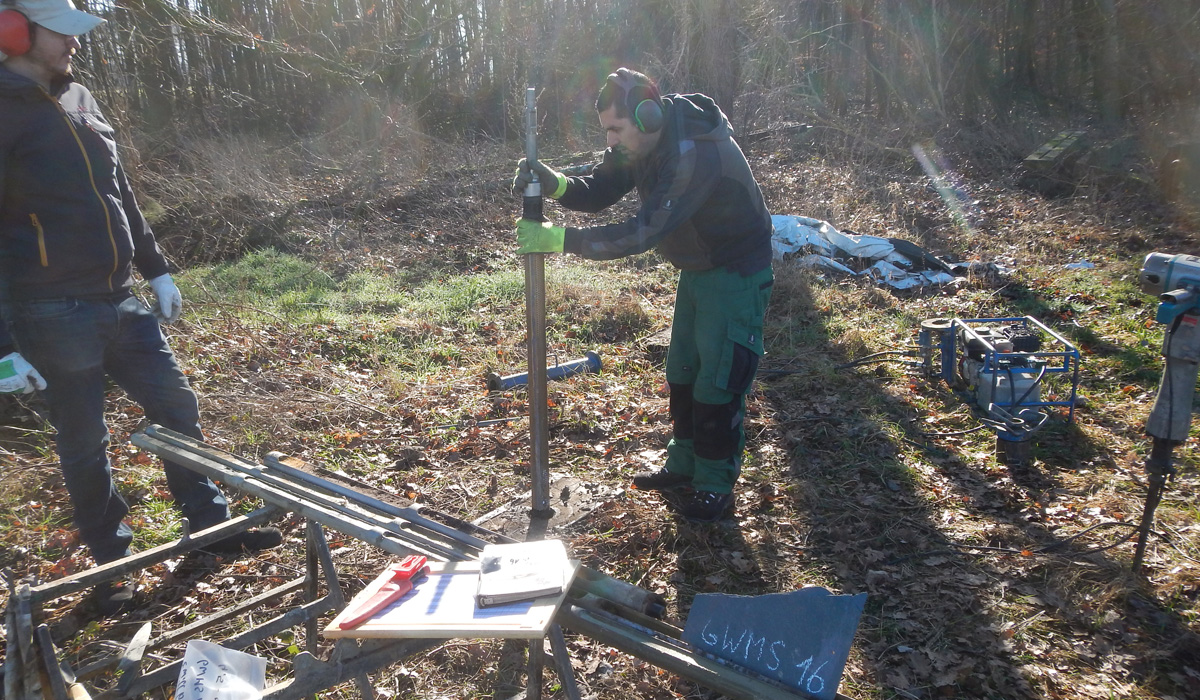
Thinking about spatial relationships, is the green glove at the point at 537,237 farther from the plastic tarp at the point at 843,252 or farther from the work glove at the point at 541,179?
the plastic tarp at the point at 843,252

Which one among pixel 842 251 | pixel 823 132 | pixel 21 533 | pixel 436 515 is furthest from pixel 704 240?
pixel 823 132

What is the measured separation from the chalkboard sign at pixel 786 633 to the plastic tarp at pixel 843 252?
6840mm

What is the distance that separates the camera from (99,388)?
3264 mm

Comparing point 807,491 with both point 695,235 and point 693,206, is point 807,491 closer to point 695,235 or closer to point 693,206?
point 695,235

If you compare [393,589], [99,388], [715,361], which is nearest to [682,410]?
[715,361]

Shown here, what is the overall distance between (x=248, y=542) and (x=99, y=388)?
1.06 meters

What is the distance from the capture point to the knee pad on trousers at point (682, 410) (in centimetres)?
409

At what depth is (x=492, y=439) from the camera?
504cm

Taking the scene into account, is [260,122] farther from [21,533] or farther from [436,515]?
[436,515]

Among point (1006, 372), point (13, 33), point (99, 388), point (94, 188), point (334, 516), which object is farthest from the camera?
point (1006, 372)

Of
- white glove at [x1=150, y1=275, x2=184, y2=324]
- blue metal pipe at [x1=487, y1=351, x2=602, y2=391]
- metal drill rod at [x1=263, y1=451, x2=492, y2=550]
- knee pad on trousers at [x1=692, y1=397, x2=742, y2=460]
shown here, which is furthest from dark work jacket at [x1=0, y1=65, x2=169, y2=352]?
blue metal pipe at [x1=487, y1=351, x2=602, y2=391]

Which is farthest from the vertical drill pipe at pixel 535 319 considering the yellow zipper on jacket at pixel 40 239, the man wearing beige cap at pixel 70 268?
the yellow zipper on jacket at pixel 40 239

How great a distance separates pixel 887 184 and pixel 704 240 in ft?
30.1

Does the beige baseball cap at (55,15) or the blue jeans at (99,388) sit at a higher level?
the beige baseball cap at (55,15)
